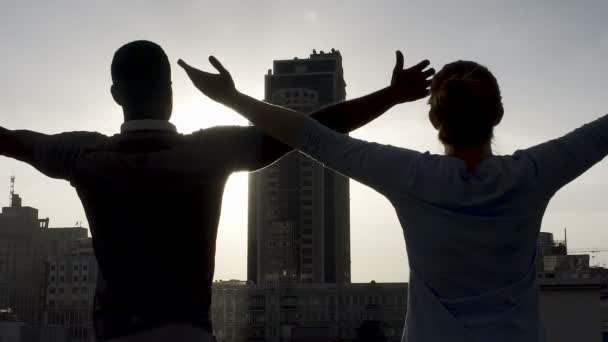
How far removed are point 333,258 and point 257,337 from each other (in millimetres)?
22692

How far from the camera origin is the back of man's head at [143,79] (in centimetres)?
219

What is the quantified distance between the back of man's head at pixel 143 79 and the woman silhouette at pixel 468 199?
42 centimetres

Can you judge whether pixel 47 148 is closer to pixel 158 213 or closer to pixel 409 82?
pixel 158 213

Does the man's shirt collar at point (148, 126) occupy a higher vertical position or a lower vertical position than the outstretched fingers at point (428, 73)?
lower

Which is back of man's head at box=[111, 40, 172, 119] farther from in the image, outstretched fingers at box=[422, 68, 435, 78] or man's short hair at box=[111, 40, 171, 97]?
outstretched fingers at box=[422, 68, 435, 78]

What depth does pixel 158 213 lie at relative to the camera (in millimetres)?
2070

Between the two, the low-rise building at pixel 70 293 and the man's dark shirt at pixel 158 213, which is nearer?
the man's dark shirt at pixel 158 213

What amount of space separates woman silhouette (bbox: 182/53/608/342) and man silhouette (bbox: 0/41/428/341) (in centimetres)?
24

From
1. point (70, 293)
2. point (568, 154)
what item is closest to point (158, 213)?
point (568, 154)

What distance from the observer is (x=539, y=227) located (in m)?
1.99

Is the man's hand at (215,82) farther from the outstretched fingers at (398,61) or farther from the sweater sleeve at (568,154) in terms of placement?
the sweater sleeve at (568,154)

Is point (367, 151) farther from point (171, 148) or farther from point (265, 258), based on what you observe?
point (265, 258)

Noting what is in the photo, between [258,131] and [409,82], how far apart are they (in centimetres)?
52

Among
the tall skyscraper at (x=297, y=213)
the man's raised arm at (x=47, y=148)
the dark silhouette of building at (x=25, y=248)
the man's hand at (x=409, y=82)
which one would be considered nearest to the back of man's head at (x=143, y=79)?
the man's raised arm at (x=47, y=148)
